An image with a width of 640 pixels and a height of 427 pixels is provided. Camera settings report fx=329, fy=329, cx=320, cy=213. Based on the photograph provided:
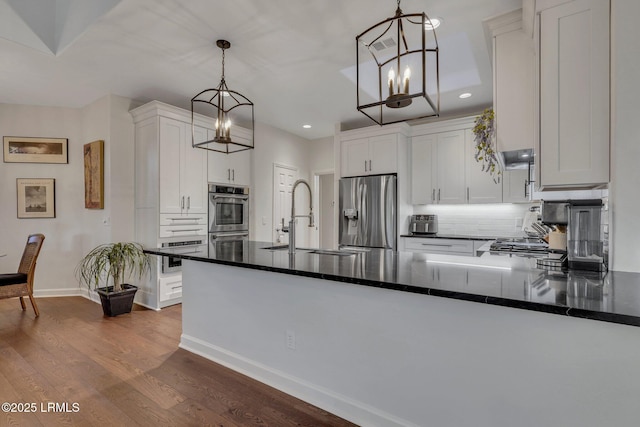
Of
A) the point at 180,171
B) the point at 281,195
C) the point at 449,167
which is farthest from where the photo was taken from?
the point at 281,195

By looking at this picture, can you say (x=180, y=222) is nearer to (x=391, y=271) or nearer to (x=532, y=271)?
(x=391, y=271)

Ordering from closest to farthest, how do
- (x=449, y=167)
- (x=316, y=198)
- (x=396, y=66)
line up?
(x=396, y=66)
(x=449, y=167)
(x=316, y=198)

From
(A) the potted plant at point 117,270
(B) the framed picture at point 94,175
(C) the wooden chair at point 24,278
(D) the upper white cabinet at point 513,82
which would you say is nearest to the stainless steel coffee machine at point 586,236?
(D) the upper white cabinet at point 513,82

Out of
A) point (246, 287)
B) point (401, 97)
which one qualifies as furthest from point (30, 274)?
point (401, 97)

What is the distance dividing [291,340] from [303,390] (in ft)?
1.01

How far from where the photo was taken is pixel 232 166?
4.98 meters

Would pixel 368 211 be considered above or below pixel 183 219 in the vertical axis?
above

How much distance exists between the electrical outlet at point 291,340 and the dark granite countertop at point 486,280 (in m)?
0.49

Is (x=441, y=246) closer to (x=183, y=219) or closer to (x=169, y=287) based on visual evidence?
(x=183, y=219)

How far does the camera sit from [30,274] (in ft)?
12.6

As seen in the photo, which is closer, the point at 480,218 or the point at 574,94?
the point at 574,94

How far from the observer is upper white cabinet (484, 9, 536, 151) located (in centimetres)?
219

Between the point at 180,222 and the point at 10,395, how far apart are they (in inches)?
94.8

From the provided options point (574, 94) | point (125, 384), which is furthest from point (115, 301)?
point (574, 94)
